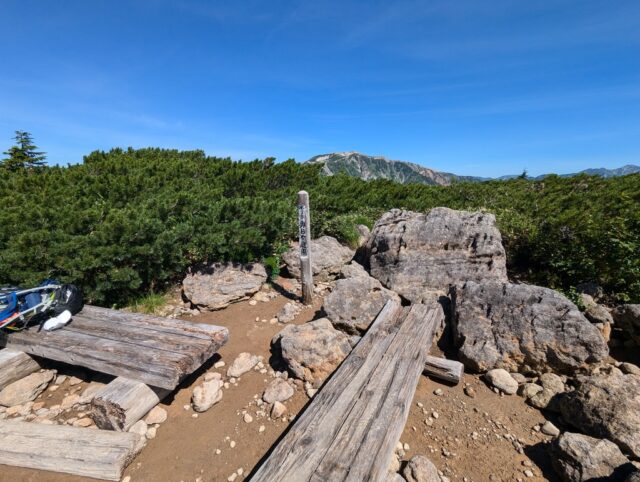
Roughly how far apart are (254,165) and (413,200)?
6412 mm

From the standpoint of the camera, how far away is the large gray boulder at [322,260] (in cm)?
654

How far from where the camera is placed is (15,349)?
3.83 metres

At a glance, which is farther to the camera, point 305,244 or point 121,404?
point 305,244

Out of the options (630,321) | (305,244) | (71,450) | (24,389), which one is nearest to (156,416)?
(71,450)

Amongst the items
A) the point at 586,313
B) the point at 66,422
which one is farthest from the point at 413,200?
the point at 66,422

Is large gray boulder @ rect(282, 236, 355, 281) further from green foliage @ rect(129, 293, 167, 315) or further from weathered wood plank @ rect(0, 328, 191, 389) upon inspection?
weathered wood plank @ rect(0, 328, 191, 389)

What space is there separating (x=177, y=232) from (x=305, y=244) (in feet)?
7.56

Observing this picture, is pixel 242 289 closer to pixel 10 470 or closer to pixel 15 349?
pixel 15 349

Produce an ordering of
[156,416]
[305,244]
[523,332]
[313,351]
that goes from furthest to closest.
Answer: [305,244], [523,332], [313,351], [156,416]

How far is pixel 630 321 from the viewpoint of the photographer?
166 inches

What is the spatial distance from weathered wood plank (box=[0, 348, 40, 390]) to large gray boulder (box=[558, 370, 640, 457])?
21.2 ft

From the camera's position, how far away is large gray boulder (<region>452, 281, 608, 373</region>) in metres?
3.70

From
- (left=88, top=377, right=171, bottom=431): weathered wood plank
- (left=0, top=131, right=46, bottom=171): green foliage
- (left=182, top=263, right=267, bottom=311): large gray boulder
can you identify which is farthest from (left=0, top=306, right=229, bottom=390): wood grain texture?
(left=0, top=131, right=46, bottom=171): green foliage

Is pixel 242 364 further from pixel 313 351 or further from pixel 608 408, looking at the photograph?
pixel 608 408
